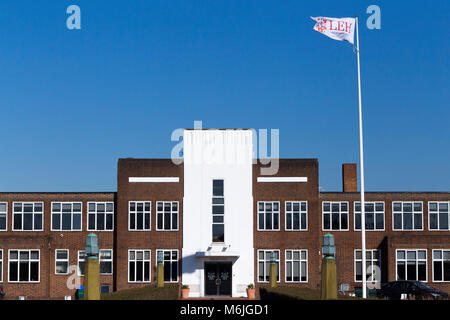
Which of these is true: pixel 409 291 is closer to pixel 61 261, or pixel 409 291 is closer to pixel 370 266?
pixel 370 266

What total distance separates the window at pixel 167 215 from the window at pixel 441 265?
1638 centimetres

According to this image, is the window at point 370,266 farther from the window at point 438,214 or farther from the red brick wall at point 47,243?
the red brick wall at point 47,243

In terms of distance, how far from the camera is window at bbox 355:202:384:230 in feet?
155

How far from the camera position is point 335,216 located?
155 ft

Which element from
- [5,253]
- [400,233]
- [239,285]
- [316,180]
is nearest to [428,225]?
[400,233]

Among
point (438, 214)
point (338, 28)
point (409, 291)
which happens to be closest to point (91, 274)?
point (338, 28)

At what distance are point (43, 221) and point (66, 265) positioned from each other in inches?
127

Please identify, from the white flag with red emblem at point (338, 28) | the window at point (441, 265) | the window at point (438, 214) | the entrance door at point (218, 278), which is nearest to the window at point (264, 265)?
the entrance door at point (218, 278)

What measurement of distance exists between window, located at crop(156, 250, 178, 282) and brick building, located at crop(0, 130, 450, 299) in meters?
0.06

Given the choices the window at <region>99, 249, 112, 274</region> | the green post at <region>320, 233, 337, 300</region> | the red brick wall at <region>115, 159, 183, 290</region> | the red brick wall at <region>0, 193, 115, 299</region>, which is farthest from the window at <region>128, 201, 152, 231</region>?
the green post at <region>320, 233, 337, 300</region>

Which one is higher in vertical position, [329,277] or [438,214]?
[438,214]

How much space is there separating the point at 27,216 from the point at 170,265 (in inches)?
392

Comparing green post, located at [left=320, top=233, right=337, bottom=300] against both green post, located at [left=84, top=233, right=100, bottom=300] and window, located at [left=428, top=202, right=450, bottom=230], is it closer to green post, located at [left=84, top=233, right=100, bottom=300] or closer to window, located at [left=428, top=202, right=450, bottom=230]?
green post, located at [left=84, top=233, right=100, bottom=300]

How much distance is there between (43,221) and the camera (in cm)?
4753
